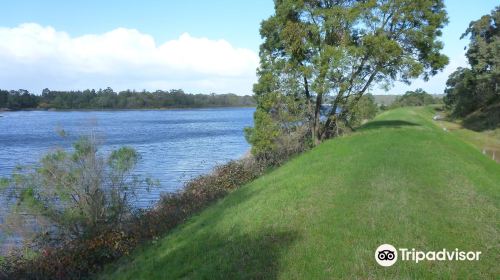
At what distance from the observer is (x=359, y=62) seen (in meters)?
29.1

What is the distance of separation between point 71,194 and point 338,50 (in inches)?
654

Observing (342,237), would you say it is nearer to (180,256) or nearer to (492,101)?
(180,256)

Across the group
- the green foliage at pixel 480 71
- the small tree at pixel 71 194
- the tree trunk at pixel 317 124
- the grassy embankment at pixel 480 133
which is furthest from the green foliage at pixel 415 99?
the small tree at pixel 71 194

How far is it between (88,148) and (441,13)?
22.9 meters

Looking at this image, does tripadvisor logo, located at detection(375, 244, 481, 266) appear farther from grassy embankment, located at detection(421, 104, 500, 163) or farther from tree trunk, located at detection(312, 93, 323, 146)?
grassy embankment, located at detection(421, 104, 500, 163)

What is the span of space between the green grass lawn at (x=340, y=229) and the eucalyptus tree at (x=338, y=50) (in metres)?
11.8

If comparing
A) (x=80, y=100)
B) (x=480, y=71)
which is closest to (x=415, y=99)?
(x=480, y=71)

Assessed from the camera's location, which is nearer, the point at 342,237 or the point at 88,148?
the point at 342,237

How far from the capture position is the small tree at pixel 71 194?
17.2 m

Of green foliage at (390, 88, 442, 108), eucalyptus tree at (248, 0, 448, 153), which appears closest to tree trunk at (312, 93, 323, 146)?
eucalyptus tree at (248, 0, 448, 153)

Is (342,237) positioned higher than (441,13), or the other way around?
(441,13)

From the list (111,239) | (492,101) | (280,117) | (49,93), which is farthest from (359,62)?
(49,93)

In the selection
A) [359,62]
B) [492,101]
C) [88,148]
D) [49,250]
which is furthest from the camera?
[492,101]

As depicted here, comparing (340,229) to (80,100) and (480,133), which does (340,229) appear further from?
(80,100)
